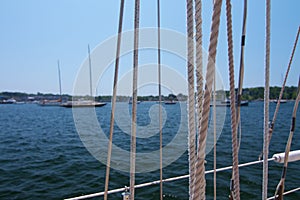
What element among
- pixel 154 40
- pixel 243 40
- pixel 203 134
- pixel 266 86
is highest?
pixel 154 40

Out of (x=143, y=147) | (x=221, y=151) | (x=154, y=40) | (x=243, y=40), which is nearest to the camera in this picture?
(x=243, y=40)

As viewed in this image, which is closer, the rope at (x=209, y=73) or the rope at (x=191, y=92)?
the rope at (x=209, y=73)

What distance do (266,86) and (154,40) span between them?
662 mm

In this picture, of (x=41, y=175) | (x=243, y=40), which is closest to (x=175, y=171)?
(x=41, y=175)

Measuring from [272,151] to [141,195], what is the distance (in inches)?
169

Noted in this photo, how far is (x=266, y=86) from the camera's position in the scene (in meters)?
0.99

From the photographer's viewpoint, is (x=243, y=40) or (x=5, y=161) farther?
(x=5, y=161)

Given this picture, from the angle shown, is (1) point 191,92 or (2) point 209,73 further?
(1) point 191,92

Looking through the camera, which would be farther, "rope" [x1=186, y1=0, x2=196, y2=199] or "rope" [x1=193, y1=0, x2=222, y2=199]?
"rope" [x1=186, y1=0, x2=196, y2=199]

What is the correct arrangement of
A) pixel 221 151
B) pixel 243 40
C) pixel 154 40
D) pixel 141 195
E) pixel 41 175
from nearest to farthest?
pixel 243 40, pixel 154 40, pixel 141 195, pixel 41 175, pixel 221 151

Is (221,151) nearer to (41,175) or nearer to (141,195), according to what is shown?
(141,195)

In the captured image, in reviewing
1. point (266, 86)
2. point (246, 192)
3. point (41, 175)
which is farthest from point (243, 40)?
point (41, 175)

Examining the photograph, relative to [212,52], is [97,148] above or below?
below

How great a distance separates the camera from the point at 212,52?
1.35ft
